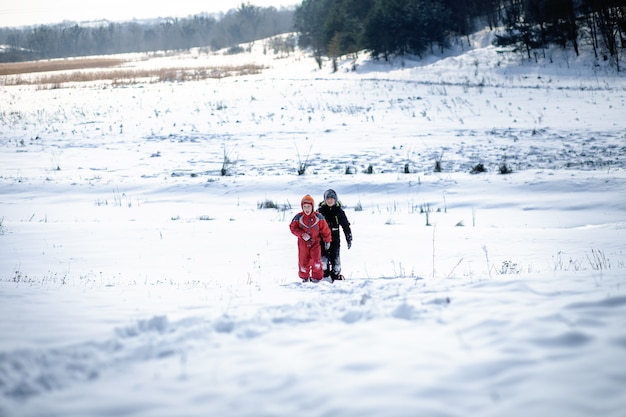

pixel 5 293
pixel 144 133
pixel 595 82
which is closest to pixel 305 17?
pixel 595 82

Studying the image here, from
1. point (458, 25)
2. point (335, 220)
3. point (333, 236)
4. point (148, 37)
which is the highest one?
point (148, 37)

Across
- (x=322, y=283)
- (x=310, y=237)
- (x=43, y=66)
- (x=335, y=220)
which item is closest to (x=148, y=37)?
(x=43, y=66)

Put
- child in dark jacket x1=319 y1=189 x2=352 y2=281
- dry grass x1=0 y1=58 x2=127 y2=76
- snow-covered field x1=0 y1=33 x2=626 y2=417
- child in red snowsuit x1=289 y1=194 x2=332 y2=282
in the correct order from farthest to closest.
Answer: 1. dry grass x1=0 y1=58 x2=127 y2=76
2. child in dark jacket x1=319 y1=189 x2=352 y2=281
3. child in red snowsuit x1=289 y1=194 x2=332 y2=282
4. snow-covered field x1=0 y1=33 x2=626 y2=417

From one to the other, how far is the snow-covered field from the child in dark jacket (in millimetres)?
378

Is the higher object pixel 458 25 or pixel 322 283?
pixel 458 25

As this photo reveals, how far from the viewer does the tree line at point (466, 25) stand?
31.5 m

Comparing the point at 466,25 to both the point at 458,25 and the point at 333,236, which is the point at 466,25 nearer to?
the point at 458,25

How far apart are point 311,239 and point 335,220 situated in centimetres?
54

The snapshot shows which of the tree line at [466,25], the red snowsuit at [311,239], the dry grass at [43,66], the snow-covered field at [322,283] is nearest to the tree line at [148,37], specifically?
the dry grass at [43,66]

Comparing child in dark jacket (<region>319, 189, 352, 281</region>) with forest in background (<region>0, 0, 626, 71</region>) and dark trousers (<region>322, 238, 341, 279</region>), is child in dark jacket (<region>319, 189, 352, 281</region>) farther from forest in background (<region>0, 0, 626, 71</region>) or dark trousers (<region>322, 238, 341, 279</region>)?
forest in background (<region>0, 0, 626, 71</region>)

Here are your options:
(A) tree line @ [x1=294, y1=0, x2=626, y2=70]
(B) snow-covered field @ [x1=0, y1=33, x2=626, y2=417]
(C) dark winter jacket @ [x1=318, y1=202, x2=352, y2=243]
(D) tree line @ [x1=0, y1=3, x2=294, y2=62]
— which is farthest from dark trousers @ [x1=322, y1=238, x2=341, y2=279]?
(D) tree line @ [x1=0, y1=3, x2=294, y2=62]

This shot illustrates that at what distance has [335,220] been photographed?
652 cm

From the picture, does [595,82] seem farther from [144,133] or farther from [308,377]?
[308,377]

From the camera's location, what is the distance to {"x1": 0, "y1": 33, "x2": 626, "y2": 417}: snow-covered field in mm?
2871
